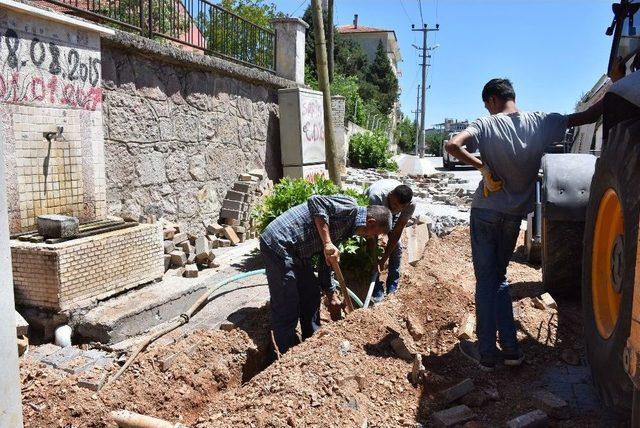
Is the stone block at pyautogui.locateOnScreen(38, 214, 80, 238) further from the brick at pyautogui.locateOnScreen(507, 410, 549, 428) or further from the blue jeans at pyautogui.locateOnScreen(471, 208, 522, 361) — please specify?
the brick at pyautogui.locateOnScreen(507, 410, 549, 428)

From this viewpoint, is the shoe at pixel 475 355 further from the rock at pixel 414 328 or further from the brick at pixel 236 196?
the brick at pixel 236 196

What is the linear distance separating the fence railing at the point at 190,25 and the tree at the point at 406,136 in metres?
45.6

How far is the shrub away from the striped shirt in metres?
16.0

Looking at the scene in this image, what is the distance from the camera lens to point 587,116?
11.5 ft

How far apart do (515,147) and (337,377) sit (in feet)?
5.74

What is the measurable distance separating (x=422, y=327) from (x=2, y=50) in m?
3.88

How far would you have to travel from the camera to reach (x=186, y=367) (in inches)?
173

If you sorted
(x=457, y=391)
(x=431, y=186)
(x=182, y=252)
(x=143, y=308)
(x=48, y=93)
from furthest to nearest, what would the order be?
(x=431, y=186) → (x=182, y=252) → (x=48, y=93) → (x=143, y=308) → (x=457, y=391)

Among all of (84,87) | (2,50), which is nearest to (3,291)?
(2,50)

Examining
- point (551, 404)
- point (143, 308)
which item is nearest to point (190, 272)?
point (143, 308)

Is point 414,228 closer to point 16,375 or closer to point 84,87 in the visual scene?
point 84,87

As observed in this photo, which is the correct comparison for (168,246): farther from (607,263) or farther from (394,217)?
(607,263)

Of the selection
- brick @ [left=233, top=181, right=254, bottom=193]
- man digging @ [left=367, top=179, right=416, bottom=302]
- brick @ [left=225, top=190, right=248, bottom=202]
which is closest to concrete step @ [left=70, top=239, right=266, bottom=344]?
man digging @ [left=367, top=179, right=416, bottom=302]

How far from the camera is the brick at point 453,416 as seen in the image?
304 cm
